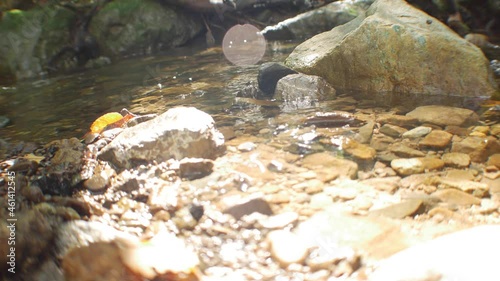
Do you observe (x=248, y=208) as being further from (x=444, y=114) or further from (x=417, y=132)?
(x=444, y=114)

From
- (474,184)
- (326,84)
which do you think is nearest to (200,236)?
(474,184)

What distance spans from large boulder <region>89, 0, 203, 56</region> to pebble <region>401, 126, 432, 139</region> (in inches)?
366

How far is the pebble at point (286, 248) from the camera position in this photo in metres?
1.83

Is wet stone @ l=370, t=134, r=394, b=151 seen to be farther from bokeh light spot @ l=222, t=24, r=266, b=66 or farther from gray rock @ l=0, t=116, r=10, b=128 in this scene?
gray rock @ l=0, t=116, r=10, b=128

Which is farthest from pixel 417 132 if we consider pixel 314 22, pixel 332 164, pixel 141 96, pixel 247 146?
pixel 314 22

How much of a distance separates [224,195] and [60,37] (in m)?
9.51

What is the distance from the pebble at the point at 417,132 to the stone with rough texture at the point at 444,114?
197 millimetres

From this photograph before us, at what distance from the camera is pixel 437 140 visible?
3135mm

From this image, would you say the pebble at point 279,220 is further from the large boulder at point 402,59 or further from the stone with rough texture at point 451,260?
the large boulder at point 402,59

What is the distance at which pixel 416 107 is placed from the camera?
3.93m

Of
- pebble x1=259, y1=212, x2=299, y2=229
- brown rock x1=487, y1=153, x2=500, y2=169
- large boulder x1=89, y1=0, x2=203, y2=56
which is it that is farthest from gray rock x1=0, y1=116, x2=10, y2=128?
large boulder x1=89, y1=0, x2=203, y2=56

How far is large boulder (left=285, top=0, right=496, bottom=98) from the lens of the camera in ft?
13.5

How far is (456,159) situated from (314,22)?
312 inches

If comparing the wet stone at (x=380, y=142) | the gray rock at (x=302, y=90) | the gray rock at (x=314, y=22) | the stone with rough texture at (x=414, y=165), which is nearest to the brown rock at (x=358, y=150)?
the wet stone at (x=380, y=142)
